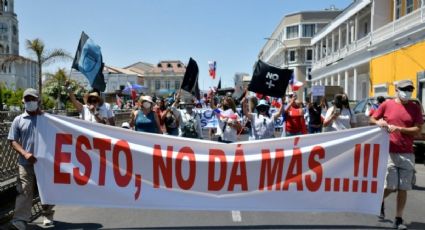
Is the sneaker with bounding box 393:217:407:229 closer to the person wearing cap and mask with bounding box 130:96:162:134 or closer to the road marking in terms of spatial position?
the road marking

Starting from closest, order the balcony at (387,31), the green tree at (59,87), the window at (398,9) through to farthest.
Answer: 1. the balcony at (387,31)
2. the window at (398,9)
3. the green tree at (59,87)

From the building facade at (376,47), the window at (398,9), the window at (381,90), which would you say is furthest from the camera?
the window at (398,9)

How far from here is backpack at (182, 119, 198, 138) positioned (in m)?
11.4

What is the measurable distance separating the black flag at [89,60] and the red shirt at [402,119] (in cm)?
521

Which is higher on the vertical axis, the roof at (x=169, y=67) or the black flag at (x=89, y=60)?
the roof at (x=169, y=67)

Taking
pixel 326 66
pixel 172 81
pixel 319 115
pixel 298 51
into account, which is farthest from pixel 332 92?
pixel 172 81

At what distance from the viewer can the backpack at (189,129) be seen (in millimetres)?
11367

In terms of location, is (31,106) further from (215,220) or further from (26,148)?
(215,220)

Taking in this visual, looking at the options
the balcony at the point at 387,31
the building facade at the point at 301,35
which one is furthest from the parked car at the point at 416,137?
the building facade at the point at 301,35

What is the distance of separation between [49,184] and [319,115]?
23.4ft

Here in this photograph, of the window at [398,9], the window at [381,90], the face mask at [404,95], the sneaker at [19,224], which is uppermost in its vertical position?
the window at [398,9]

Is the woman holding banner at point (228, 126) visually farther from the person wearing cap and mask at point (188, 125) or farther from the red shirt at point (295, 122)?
the person wearing cap and mask at point (188, 125)

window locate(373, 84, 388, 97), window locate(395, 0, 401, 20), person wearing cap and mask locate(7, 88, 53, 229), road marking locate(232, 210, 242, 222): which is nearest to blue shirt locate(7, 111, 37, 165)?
person wearing cap and mask locate(7, 88, 53, 229)

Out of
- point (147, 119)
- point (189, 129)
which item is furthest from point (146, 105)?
point (189, 129)
